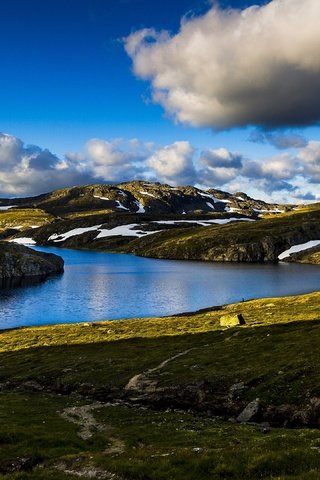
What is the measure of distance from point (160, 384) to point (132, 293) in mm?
97920

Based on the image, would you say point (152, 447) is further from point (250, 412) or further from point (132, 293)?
point (132, 293)

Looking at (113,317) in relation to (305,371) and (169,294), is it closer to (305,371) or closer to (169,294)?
(169,294)

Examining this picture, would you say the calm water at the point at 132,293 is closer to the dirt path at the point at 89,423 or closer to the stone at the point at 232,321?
the stone at the point at 232,321

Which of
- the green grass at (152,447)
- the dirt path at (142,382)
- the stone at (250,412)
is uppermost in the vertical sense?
the green grass at (152,447)

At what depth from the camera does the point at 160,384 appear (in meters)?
47.4

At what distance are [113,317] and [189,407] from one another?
7054 cm

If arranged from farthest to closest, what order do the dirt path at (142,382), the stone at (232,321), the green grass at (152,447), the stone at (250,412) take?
the stone at (232,321) → the dirt path at (142,382) → the stone at (250,412) → the green grass at (152,447)

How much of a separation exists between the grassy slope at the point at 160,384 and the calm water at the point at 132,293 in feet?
88.0

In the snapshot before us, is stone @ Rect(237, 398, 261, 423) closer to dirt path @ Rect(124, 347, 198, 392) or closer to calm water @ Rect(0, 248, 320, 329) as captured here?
dirt path @ Rect(124, 347, 198, 392)

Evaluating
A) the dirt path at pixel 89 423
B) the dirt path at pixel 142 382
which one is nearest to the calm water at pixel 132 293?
the dirt path at pixel 142 382

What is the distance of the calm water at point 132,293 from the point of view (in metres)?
117

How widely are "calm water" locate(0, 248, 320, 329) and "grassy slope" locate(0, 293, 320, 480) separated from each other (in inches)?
1056

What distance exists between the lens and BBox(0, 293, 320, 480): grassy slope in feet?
74.8

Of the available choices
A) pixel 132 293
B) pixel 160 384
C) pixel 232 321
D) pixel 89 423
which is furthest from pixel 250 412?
pixel 132 293
